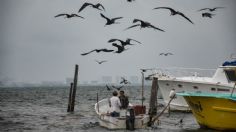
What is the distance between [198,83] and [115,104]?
31.0 ft

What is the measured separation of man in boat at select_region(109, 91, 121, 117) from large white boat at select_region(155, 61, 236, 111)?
881 centimetres

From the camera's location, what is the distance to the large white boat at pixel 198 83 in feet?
87.8

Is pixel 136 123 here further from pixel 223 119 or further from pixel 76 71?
pixel 76 71

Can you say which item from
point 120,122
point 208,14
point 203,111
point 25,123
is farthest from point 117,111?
point 25,123

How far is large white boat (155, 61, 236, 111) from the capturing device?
26.8 meters

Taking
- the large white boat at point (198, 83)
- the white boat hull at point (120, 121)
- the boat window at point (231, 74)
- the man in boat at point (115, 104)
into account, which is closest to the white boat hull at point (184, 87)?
the large white boat at point (198, 83)

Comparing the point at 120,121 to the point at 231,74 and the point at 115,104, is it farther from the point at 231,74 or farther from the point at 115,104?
the point at 231,74

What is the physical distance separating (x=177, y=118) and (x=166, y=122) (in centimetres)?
231

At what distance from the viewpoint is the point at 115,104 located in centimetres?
2047

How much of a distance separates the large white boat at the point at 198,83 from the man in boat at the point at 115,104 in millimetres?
8805

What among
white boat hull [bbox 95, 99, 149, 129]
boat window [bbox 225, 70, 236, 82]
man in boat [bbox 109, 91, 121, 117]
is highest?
boat window [bbox 225, 70, 236, 82]

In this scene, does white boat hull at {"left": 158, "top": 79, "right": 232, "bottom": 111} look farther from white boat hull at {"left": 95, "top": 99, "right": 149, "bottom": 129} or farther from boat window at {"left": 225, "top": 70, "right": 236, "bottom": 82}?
white boat hull at {"left": 95, "top": 99, "right": 149, "bottom": 129}

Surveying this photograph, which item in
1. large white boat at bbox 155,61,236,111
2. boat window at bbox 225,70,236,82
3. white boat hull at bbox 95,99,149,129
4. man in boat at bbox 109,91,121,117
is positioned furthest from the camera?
large white boat at bbox 155,61,236,111

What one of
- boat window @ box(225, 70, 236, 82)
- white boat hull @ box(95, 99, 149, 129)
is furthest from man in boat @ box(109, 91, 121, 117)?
boat window @ box(225, 70, 236, 82)
